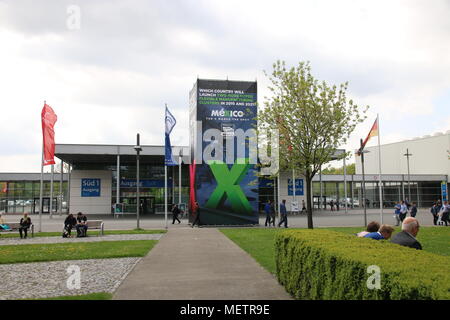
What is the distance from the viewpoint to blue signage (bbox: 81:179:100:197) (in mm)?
42625

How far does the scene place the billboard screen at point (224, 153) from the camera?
2383 centimetres

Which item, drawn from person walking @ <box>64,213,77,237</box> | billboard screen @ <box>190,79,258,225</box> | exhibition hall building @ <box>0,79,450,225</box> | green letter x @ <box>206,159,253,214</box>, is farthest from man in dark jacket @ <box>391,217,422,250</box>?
green letter x @ <box>206,159,253,214</box>

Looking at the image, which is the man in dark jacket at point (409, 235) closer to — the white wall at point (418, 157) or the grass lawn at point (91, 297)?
the grass lawn at point (91, 297)

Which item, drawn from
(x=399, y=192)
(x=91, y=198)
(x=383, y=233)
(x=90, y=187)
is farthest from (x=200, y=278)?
(x=399, y=192)

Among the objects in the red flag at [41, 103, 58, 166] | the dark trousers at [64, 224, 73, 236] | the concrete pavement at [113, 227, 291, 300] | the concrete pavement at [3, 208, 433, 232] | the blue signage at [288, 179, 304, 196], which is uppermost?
the red flag at [41, 103, 58, 166]

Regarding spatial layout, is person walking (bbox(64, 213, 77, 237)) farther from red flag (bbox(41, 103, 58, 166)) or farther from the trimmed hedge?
the trimmed hedge

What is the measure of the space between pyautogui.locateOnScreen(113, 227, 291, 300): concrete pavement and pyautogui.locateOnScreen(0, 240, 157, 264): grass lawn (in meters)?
1.25

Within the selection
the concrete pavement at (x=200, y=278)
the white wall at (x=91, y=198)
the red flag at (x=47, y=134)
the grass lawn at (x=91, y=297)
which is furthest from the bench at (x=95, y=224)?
the white wall at (x=91, y=198)

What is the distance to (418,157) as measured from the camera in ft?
220

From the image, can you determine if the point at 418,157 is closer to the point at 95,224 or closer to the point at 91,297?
the point at 95,224

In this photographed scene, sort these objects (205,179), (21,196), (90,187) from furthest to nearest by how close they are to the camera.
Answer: (21,196)
(90,187)
(205,179)

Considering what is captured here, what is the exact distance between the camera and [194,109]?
24688 millimetres

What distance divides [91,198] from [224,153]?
79.8ft
